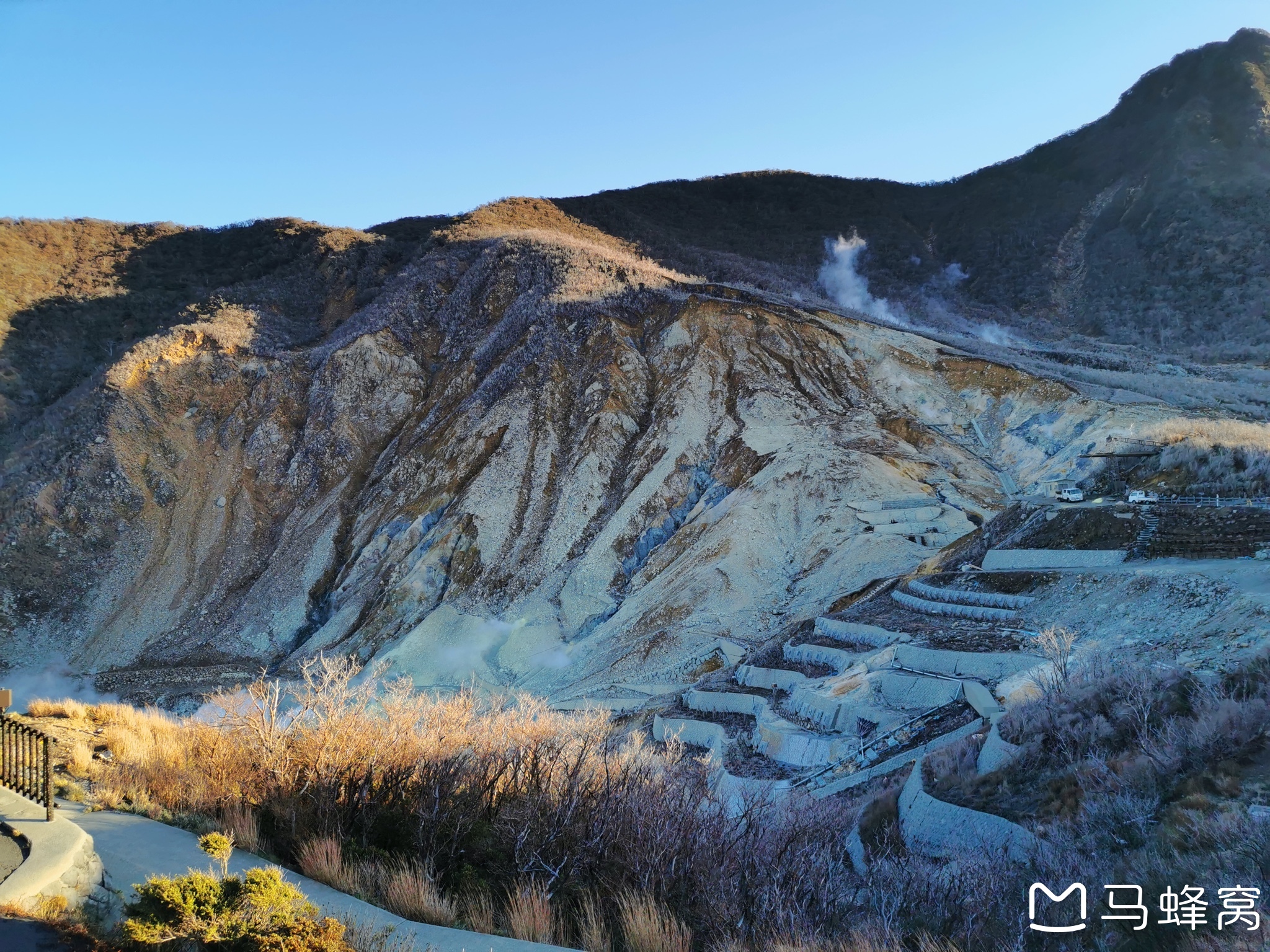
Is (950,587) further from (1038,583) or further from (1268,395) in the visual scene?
(1268,395)

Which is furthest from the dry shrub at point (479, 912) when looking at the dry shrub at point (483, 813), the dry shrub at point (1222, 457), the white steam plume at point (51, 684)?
the white steam plume at point (51, 684)

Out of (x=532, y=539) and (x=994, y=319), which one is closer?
(x=532, y=539)

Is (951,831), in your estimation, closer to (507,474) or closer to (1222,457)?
(1222,457)

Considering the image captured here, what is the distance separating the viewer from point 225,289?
195 ft

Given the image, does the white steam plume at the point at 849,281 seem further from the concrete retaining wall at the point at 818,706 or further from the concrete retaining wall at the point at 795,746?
the concrete retaining wall at the point at 795,746

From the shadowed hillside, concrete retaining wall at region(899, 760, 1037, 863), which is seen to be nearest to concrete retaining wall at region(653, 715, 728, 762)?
concrete retaining wall at region(899, 760, 1037, 863)

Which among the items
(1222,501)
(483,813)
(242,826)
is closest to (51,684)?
(242,826)

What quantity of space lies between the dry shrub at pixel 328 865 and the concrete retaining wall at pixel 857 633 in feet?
49.2

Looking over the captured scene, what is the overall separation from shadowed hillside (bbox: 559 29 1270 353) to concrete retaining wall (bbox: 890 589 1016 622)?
39266 mm

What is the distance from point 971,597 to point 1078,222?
7306cm

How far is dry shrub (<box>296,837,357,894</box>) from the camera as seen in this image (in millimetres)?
6957

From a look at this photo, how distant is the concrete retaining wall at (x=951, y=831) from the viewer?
9.02 meters

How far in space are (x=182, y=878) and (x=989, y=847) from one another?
7.89m

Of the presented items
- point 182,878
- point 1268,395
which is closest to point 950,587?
point 182,878
